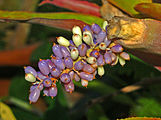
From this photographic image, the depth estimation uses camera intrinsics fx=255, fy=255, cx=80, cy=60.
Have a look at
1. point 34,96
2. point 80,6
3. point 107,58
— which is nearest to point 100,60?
point 107,58

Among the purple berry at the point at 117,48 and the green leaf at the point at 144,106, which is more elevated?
the purple berry at the point at 117,48

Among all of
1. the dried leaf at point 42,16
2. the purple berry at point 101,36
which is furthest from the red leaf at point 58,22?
the purple berry at point 101,36

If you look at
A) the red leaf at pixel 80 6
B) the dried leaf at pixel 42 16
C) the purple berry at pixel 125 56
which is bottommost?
the purple berry at pixel 125 56

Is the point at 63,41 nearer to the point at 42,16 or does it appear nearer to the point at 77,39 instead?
the point at 77,39

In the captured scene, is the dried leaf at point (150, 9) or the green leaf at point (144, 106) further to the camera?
the green leaf at point (144, 106)

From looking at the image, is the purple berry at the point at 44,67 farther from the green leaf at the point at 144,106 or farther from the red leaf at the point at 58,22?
the green leaf at the point at 144,106

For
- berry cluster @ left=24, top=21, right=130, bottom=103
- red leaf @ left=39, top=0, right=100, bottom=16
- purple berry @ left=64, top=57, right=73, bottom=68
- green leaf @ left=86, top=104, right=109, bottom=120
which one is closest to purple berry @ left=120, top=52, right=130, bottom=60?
berry cluster @ left=24, top=21, right=130, bottom=103

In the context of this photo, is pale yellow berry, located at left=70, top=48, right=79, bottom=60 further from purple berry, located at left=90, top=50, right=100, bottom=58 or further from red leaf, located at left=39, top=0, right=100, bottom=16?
red leaf, located at left=39, top=0, right=100, bottom=16

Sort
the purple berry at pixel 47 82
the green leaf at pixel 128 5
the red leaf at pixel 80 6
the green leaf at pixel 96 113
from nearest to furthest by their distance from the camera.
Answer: the purple berry at pixel 47 82, the green leaf at pixel 128 5, the red leaf at pixel 80 6, the green leaf at pixel 96 113
